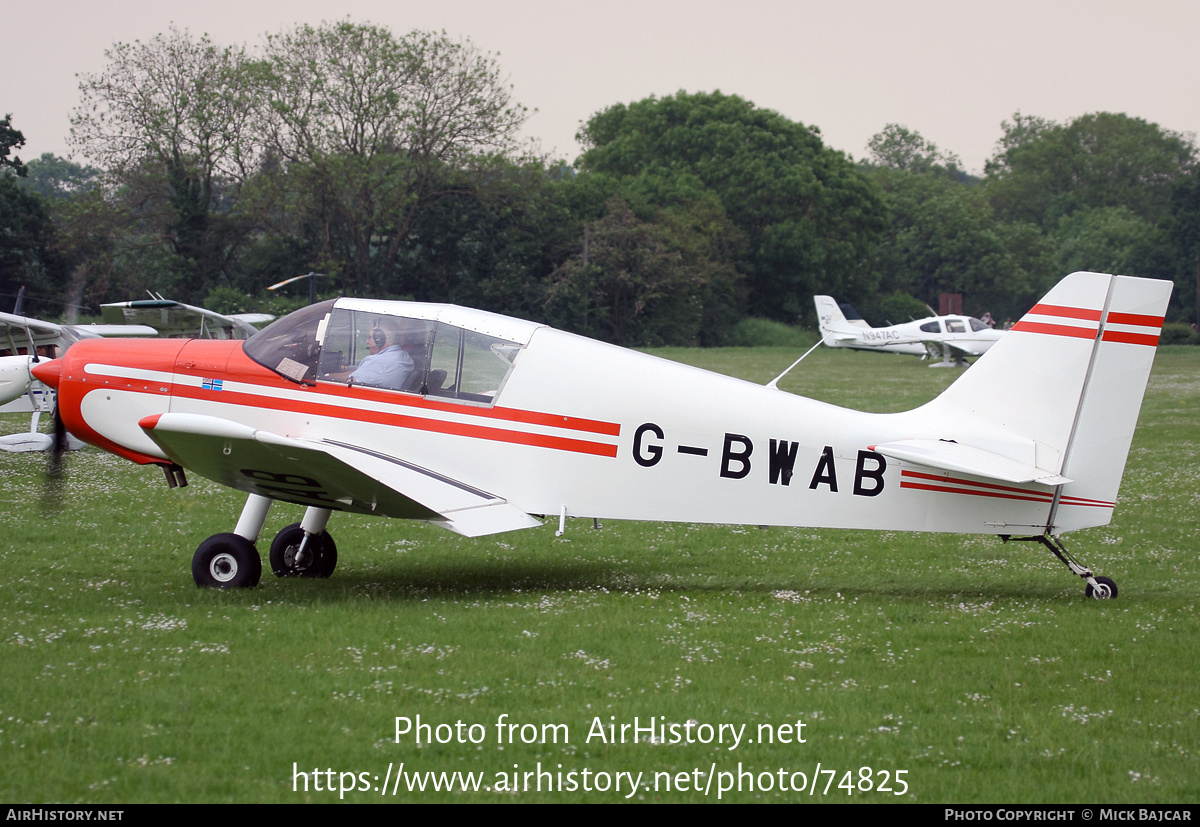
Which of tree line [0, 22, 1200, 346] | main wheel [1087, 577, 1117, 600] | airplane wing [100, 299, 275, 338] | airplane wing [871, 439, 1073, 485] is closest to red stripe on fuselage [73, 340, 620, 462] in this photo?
airplane wing [871, 439, 1073, 485]

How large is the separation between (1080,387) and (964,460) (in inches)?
40.6

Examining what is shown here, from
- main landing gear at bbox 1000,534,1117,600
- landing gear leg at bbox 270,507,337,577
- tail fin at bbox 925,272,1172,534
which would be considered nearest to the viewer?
tail fin at bbox 925,272,1172,534

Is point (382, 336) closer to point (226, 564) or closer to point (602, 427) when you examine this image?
point (602, 427)

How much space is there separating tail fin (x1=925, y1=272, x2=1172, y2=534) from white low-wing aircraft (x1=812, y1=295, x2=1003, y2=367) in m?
32.2

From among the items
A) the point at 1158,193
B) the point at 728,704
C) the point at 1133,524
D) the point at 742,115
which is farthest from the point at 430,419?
the point at 1158,193

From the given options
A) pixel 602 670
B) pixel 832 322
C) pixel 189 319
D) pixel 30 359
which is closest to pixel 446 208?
pixel 832 322

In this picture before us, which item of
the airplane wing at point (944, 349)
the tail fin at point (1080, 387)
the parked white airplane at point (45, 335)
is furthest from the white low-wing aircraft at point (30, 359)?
the airplane wing at point (944, 349)

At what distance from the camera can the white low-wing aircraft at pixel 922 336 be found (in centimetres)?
4128

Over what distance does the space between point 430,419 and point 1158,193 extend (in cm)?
10596

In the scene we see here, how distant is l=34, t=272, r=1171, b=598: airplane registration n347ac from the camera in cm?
742

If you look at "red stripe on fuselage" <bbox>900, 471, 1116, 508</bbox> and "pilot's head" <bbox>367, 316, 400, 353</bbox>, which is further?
"pilot's head" <bbox>367, 316, 400, 353</bbox>

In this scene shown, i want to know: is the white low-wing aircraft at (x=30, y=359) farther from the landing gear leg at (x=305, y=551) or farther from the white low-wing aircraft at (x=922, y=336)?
the white low-wing aircraft at (x=922, y=336)

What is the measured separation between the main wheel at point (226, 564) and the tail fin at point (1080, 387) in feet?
17.1

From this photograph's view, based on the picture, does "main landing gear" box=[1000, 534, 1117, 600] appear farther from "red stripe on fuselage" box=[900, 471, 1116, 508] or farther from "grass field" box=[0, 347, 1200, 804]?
"red stripe on fuselage" box=[900, 471, 1116, 508]
